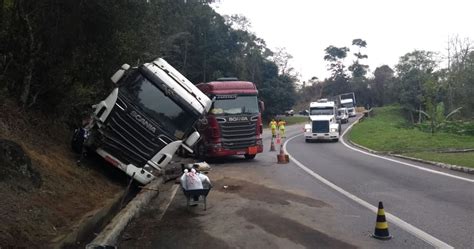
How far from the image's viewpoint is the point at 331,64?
432ft

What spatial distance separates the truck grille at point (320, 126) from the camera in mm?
34281

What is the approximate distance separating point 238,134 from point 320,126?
15.7m

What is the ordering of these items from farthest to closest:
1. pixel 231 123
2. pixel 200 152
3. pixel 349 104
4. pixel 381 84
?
pixel 381 84 < pixel 349 104 < pixel 200 152 < pixel 231 123

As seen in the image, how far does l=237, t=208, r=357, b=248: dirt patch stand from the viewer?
7.36m

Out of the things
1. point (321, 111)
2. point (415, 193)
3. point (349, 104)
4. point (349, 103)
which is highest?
point (349, 103)

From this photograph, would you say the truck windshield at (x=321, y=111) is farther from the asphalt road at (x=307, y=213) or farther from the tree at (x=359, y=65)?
the tree at (x=359, y=65)

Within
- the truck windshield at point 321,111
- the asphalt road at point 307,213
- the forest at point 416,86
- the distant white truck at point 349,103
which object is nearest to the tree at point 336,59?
the forest at point 416,86

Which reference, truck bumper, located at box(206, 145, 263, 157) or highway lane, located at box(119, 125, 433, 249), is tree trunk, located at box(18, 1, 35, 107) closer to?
highway lane, located at box(119, 125, 433, 249)

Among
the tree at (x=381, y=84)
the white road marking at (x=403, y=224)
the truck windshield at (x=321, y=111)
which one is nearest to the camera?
the white road marking at (x=403, y=224)

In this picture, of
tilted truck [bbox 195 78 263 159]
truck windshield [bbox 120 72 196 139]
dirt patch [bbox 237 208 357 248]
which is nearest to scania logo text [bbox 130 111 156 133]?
truck windshield [bbox 120 72 196 139]

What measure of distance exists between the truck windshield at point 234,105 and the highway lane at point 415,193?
3.05 metres

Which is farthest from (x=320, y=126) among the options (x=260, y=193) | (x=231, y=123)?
(x=260, y=193)

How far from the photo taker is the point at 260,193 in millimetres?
12102

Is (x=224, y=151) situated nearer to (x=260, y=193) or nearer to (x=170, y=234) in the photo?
(x=260, y=193)
